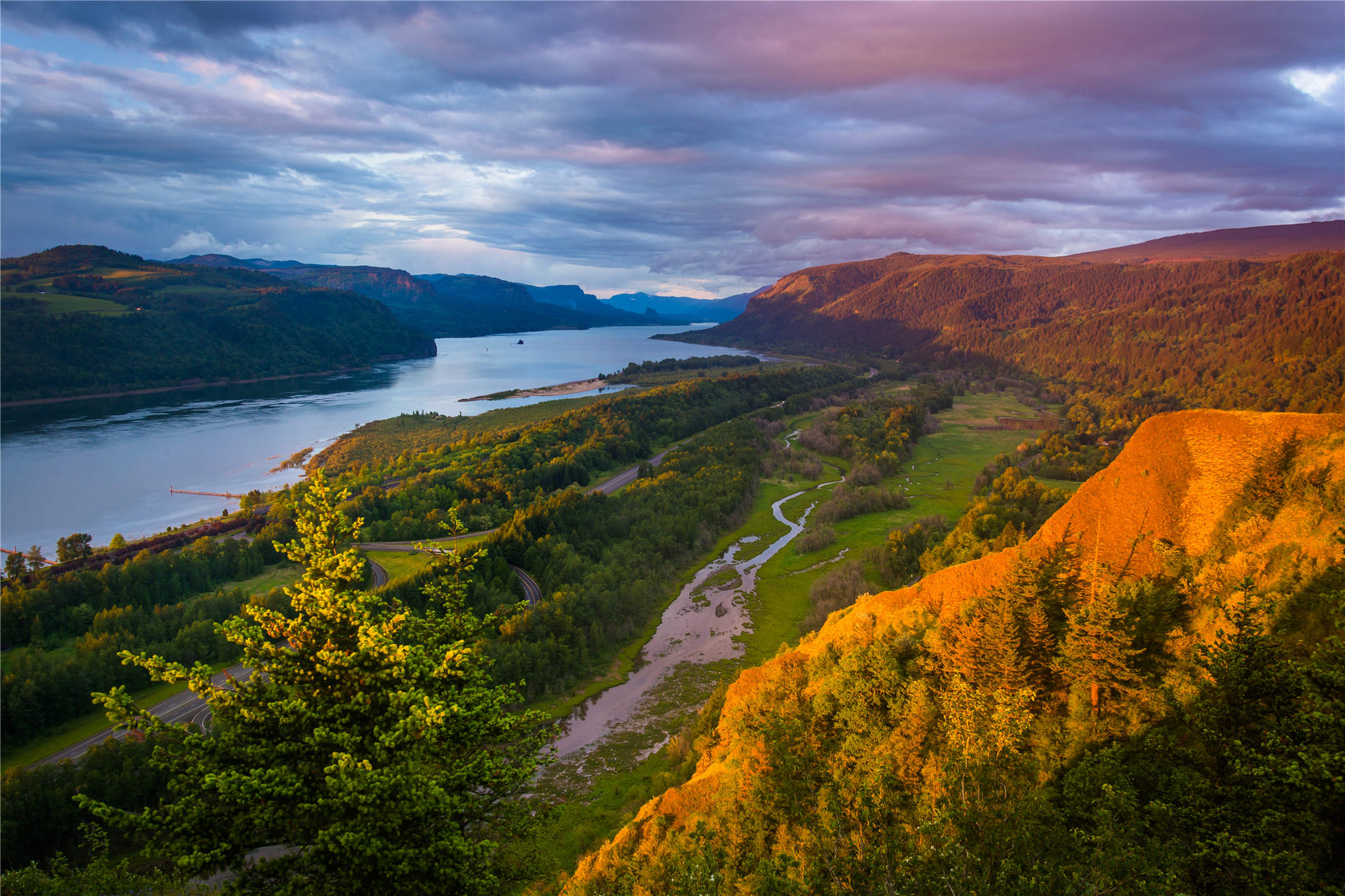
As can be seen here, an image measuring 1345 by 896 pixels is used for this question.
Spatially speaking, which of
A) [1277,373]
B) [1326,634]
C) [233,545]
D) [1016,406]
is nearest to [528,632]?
[233,545]

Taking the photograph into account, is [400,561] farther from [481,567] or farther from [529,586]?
[529,586]

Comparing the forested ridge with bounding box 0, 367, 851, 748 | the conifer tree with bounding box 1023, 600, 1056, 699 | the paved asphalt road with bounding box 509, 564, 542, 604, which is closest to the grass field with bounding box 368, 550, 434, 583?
the forested ridge with bounding box 0, 367, 851, 748

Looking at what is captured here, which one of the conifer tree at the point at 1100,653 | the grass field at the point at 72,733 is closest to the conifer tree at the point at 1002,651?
the conifer tree at the point at 1100,653

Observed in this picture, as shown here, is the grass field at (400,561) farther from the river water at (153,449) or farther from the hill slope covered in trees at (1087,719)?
the river water at (153,449)

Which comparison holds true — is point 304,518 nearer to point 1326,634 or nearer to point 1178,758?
point 1178,758

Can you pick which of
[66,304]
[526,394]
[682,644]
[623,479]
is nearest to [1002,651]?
[682,644]
